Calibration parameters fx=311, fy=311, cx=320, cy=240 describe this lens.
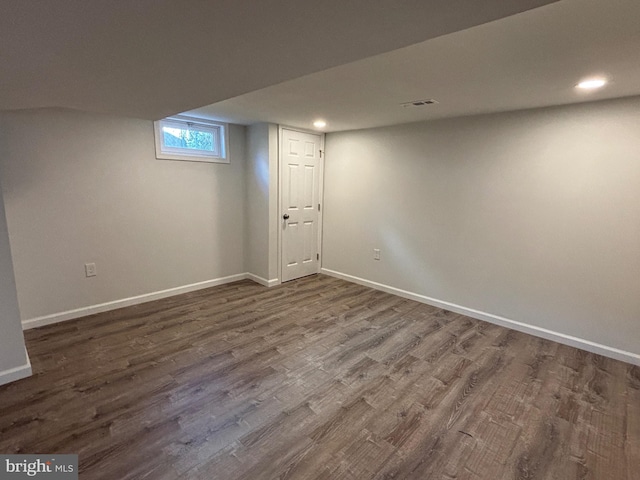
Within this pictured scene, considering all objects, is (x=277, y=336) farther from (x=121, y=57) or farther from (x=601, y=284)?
(x=601, y=284)

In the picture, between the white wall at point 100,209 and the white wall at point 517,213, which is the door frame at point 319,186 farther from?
the white wall at point 100,209

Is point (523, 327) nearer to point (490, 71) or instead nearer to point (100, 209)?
point (490, 71)

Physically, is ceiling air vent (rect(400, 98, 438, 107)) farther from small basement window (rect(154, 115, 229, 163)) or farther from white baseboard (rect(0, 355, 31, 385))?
white baseboard (rect(0, 355, 31, 385))

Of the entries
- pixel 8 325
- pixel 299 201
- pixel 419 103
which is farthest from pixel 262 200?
pixel 8 325

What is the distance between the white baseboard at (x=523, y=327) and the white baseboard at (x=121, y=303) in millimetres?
1991

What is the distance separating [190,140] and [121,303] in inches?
82.0

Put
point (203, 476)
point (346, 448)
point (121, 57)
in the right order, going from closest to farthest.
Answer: point (121, 57) < point (203, 476) < point (346, 448)

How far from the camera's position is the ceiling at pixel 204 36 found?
898 millimetres

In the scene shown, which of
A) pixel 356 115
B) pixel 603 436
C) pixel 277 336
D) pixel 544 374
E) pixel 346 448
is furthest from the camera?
pixel 356 115

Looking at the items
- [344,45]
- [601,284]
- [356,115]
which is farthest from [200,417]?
[601,284]

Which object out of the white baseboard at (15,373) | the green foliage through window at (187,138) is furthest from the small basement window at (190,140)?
the white baseboard at (15,373)

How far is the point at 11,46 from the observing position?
1.14m

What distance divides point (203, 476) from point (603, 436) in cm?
228

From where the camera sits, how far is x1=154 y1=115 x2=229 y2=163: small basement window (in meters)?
3.58
